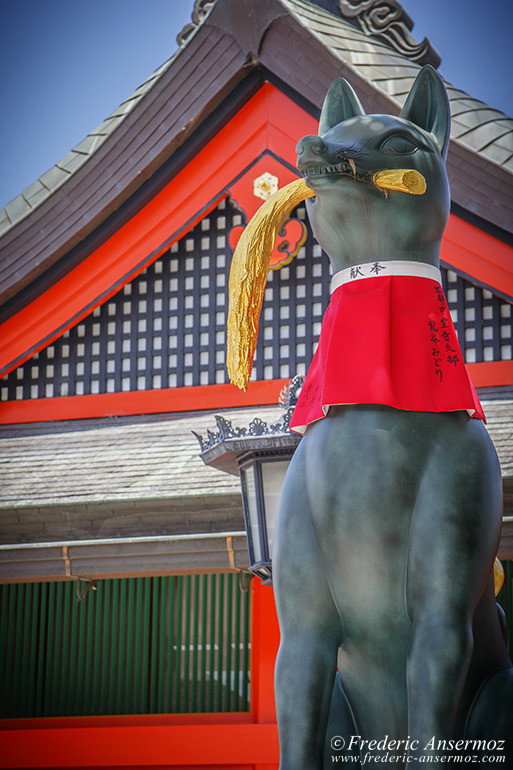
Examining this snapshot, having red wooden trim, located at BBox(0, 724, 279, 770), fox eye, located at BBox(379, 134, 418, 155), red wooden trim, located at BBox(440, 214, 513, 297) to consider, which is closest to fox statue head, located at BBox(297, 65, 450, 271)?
fox eye, located at BBox(379, 134, 418, 155)

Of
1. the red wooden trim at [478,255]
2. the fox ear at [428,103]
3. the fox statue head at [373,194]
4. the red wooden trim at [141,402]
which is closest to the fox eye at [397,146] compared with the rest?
the fox statue head at [373,194]

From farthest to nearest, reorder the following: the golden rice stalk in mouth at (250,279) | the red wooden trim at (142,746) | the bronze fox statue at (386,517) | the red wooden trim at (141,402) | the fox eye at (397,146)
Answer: the red wooden trim at (141,402)
the red wooden trim at (142,746)
the golden rice stalk in mouth at (250,279)
the fox eye at (397,146)
the bronze fox statue at (386,517)

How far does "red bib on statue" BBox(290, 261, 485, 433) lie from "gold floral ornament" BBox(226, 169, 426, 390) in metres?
0.19

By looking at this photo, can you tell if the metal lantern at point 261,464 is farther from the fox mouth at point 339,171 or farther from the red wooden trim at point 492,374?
the red wooden trim at point 492,374

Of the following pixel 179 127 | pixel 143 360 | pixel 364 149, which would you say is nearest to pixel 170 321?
pixel 143 360

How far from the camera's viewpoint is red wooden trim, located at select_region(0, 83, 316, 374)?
6156 millimetres

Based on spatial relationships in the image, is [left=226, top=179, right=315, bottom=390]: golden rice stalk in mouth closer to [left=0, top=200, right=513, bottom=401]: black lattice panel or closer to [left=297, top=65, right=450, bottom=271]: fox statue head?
[left=297, top=65, right=450, bottom=271]: fox statue head

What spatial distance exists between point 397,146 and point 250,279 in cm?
51

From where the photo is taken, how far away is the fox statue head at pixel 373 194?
269cm

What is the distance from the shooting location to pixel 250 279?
2.89 m

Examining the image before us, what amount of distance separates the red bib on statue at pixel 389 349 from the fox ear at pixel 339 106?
45 cm

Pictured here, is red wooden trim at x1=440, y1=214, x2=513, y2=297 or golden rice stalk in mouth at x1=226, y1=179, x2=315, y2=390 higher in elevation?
red wooden trim at x1=440, y1=214, x2=513, y2=297

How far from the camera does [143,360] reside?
634cm

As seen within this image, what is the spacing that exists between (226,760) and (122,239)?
9.52 feet
